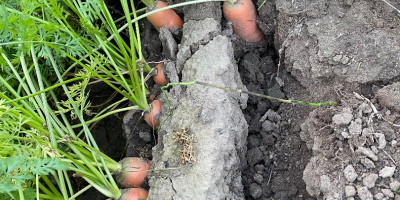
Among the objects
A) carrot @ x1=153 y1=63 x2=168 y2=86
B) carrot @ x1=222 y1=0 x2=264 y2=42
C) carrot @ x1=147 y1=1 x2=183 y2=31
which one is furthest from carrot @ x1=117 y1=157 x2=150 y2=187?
carrot @ x1=222 y1=0 x2=264 y2=42

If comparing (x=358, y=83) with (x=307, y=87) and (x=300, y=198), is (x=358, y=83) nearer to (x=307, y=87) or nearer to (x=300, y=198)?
(x=307, y=87)

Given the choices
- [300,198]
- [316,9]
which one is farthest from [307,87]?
[300,198]

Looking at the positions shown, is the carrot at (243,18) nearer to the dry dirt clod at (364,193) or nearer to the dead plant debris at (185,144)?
the dead plant debris at (185,144)

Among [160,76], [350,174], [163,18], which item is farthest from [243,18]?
[350,174]

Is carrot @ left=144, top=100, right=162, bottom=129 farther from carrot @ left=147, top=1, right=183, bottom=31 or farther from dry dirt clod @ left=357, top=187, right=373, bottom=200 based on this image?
dry dirt clod @ left=357, top=187, right=373, bottom=200

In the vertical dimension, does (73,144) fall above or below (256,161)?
above

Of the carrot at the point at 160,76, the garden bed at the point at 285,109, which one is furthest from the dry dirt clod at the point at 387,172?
the carrot at the point at 160,76
